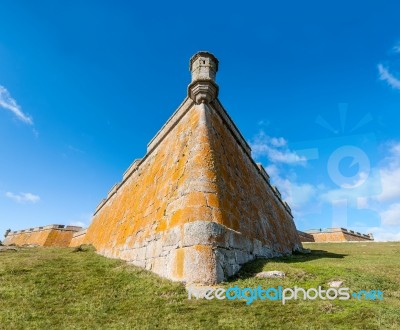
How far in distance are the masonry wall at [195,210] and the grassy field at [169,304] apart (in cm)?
43

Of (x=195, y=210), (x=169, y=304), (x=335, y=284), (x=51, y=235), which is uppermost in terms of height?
(x=51, y=235)

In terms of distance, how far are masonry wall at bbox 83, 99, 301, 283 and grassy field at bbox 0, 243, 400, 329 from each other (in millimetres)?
431

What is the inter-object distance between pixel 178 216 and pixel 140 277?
1493 mm

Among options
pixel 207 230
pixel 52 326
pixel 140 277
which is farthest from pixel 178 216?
pixel 52 326

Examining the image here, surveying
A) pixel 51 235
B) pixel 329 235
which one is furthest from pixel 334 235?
pixel 51 235

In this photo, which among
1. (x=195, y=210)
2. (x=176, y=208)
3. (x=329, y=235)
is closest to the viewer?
(x=195, y=210)

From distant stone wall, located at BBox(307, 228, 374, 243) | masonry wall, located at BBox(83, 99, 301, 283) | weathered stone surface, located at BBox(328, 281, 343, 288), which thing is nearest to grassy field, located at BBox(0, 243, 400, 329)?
weathered stone surface, located at BBox(328, 281, 343, 288)

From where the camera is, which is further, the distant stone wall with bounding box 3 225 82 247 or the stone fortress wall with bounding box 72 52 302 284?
the distant stone wall with bounding box 3 225 82 247

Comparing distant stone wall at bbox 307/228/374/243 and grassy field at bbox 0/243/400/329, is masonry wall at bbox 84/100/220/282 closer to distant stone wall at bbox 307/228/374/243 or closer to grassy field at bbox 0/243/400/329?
grassy field at bbox 0/243/400/329

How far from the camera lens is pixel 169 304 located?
392 cm

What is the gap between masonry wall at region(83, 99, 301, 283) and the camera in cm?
487

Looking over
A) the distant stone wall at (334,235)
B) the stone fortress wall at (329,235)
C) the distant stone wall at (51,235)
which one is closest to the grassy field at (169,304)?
the distant stone wall at (51,235)

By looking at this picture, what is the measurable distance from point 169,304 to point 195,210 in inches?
76.1

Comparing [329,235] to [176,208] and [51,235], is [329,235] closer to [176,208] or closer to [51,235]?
[176,208]
